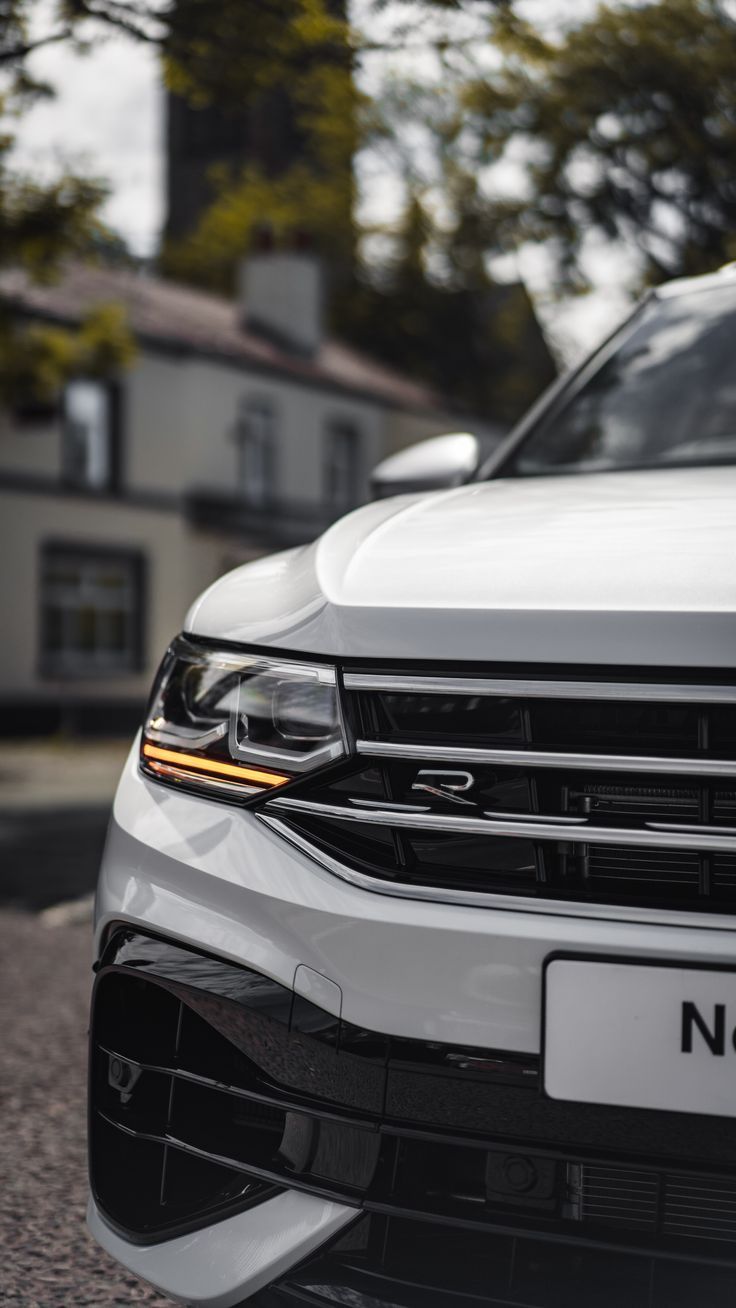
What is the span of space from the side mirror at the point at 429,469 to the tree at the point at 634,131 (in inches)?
358

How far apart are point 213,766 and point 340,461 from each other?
92.9 ft

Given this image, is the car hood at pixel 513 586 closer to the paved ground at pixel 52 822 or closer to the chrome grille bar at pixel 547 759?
the chrome grille bar at pixel 547 759

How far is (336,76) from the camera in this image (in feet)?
26.5

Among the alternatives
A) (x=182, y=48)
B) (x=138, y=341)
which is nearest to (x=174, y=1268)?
(x=182, y=48)

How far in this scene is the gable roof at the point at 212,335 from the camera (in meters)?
23.9

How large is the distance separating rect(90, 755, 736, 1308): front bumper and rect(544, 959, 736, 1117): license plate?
18 mm

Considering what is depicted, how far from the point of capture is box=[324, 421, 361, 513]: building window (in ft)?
97.0

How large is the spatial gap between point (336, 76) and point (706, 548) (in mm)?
7068

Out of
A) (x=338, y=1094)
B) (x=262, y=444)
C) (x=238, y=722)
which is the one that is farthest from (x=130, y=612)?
(x=338, y=1094)

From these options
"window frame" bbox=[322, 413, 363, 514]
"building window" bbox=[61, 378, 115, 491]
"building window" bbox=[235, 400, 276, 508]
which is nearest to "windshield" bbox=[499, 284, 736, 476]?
"building window" bbox=[61, 378, 115, 491]

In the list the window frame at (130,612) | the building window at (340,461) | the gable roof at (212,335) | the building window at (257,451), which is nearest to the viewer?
the window frame at (130,612)

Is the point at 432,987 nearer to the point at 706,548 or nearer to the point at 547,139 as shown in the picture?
the point at 706,548

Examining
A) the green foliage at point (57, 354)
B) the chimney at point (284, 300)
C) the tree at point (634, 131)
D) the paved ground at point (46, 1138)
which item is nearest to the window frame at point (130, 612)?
the chimney at point (284, 300)

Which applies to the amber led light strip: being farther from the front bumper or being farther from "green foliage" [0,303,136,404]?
"green foliage" [0,303,136,404]
